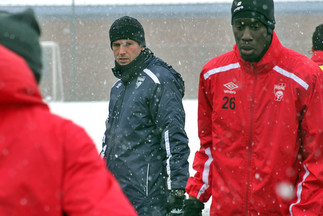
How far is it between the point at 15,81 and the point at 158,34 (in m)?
10.6

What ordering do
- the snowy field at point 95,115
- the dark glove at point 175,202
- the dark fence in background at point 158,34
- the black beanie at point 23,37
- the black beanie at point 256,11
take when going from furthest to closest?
the dark fence in background at point 158,34 < the snowy field at point 95,115 < the dark glove at point 175,202 < the black beanie at point 256,11 < the black beanie at point 23,37

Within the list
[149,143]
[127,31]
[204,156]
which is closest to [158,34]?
[127,31]

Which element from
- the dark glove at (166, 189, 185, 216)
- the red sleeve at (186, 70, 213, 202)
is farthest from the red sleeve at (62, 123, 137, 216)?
the dark glove at (166, 189, 185, 216)

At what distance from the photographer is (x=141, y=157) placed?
378 centimetres

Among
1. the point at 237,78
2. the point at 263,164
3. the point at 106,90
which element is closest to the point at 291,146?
the point at 263,164

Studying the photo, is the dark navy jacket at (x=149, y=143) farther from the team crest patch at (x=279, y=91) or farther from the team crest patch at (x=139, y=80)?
the team crest patch at (x=279, y=91)

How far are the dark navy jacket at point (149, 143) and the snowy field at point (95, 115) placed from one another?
4676 millimetres

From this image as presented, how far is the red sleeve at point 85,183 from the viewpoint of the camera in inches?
58.6

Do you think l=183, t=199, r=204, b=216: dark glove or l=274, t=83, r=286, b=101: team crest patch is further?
l=183, t=199, r=204, b=216: dark glove

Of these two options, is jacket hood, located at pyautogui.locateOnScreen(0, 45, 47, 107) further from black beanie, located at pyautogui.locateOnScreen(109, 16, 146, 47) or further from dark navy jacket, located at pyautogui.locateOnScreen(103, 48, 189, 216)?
black beanie, located at pyautogui.locateOnScreen(109, 16, 146, 47)

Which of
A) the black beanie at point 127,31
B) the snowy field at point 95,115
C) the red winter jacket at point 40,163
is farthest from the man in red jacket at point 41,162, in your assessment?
the snowy field at point 95,115

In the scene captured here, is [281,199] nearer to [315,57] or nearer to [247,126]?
[247,126]

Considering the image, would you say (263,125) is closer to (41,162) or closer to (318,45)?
(41,162)

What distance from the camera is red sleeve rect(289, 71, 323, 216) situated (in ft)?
9.58
